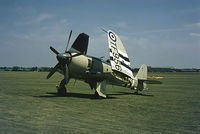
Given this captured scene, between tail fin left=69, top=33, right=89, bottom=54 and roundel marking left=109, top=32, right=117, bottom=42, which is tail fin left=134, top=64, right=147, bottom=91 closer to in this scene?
roundel marking left=109, top=32, right=117, bottom=42

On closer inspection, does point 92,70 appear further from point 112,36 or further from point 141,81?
point 141,81

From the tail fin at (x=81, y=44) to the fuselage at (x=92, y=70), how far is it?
3.63 ft

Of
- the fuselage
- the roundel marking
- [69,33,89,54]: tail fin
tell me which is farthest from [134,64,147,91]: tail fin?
[69,33,89,54]: tail fin

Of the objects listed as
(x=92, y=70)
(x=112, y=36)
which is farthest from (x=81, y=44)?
(x=112, y=36)

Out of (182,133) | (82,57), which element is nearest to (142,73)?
(82,57)

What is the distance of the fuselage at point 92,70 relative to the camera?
16.1 meters

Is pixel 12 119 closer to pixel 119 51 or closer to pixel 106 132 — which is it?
pixel 106 132

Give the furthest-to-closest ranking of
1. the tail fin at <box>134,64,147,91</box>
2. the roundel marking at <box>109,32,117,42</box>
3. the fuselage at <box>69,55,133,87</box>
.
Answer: the tail fin at <box>134,64,147,91</box>
the roundel marking at <box>109,32,117,42</box>
the fuselage at <box>69,55,133,87</box>

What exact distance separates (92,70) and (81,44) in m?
2.47

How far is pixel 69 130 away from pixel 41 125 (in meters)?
1.14

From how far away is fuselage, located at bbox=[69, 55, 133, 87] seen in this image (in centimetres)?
1611

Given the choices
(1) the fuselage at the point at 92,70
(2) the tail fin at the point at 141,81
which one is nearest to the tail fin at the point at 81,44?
(1) the fuselage at the point at 92,70

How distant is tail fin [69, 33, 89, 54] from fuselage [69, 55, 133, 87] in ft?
3.63

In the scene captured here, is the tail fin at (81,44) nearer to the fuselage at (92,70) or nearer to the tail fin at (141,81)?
the fuselage at (92,70)
